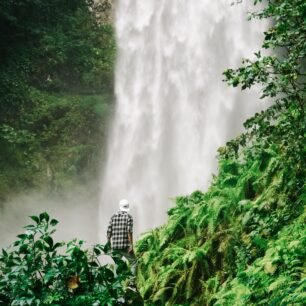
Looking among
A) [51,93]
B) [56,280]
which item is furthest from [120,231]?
[51,93]

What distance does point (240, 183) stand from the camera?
25.0ft

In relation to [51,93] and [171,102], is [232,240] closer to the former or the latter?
[171,102]

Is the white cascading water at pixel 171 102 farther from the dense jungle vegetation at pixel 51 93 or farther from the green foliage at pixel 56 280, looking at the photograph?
the green foliage at pixel 56 280

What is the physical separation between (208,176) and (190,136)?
216 centimetres

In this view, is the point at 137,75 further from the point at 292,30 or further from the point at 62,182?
the point at 292,30

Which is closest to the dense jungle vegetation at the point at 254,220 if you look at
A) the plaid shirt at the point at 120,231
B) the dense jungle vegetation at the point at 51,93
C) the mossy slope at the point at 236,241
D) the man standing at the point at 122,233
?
the mossy slope at the point at 236,241

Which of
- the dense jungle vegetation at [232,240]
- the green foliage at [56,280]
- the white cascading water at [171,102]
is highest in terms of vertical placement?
the white cascading water at [171,102]

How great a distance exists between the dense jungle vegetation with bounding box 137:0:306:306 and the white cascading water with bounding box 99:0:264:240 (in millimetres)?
11367

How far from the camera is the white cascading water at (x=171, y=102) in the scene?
20297 mm

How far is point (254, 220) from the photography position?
672cm

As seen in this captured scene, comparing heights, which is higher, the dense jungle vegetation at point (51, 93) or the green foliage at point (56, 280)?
the dense jungle vegetation at point (51, 93)

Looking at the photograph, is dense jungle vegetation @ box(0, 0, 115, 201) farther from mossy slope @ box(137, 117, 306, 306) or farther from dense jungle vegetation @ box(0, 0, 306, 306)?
mossy slope @ box(137, 117, 306, 306)

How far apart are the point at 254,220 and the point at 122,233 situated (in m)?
2.08

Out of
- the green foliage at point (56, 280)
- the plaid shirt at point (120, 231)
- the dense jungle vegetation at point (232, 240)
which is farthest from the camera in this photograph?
the plaid shirt at point (120, 231)
